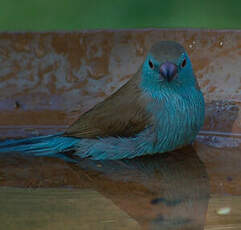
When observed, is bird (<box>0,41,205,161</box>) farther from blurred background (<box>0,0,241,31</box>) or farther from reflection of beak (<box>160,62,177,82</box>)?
blurred background (<box>0,0,241,31</box>)

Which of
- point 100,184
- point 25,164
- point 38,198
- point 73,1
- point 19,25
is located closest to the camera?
point 38,198

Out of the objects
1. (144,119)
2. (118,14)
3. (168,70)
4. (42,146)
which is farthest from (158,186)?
(118,14)

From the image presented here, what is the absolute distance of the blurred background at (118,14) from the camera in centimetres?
658

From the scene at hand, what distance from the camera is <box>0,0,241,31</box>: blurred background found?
658cm

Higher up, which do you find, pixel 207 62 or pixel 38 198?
pixel 207 62

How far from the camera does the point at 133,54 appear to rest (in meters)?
4.34

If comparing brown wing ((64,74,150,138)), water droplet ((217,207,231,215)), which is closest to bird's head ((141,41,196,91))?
brown wing ((64,74,150,138))

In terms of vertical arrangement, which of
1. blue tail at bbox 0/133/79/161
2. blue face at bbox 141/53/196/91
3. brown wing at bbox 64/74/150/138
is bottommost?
blue tail at bbox 0/133/79/161

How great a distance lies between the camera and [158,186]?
3416 mm

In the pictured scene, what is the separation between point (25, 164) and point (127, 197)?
2.66ft

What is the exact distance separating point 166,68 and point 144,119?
1.12 feet

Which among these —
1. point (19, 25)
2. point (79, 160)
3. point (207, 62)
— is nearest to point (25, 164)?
point (79, 160)

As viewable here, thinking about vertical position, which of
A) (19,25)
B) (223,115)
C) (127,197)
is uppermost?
(19,25)

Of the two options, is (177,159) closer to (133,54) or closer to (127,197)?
(127,197)
